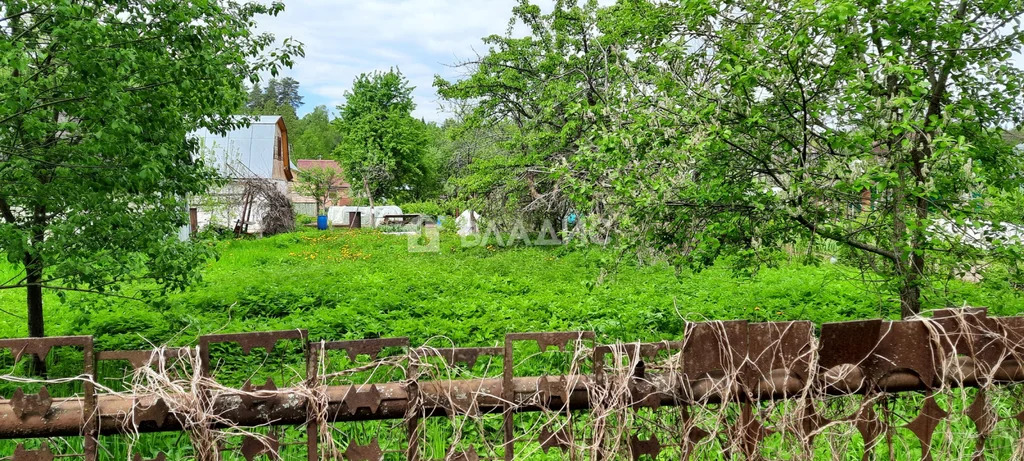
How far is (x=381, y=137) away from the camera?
4312 centimetres

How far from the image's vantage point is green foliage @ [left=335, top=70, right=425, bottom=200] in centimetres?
4175

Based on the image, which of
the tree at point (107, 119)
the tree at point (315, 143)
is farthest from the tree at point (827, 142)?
the tree at point (315, 143)

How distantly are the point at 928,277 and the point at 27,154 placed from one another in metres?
7.10

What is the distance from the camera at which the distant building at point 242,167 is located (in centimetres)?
2078

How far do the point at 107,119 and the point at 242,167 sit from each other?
2206cm

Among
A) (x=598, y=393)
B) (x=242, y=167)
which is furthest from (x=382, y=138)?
(x=598, y=393)

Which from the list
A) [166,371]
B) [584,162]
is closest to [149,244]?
[584,162]

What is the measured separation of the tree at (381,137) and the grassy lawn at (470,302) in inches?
1156

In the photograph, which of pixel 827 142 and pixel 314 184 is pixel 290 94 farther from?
pixel 827 142

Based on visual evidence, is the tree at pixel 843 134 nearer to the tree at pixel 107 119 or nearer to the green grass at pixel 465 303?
the green grass at pixel 465 303

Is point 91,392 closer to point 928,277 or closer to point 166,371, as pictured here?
point 166,371

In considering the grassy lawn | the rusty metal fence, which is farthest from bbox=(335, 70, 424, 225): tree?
the rusty metal fence

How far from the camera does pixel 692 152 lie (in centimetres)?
455

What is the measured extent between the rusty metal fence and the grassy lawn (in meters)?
3.07
